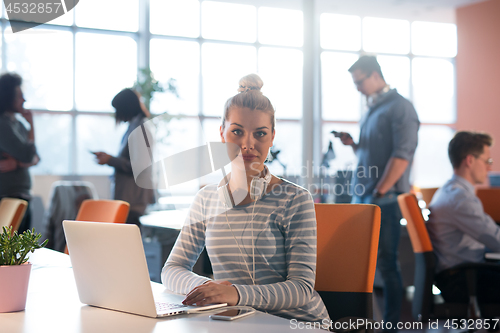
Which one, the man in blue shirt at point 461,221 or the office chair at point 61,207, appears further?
the office chair at point 61,207

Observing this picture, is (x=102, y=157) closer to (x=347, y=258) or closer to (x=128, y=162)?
(x=128, y=162)

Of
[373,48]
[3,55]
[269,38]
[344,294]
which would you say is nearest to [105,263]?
[344,294]

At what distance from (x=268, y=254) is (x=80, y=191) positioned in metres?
4.30

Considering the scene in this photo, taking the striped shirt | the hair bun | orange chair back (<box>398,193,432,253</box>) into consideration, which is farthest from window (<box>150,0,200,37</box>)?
the striped shirt

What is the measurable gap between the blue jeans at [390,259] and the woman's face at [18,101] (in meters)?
2.35

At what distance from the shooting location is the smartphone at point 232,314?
85cm

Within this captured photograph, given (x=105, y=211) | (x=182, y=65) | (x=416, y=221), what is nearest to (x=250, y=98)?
(x=105, y=211)

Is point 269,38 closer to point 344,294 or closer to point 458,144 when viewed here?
point 458,144

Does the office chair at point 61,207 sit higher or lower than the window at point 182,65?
lower

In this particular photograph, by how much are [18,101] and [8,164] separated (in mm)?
422

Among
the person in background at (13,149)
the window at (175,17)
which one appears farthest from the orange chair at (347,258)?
the window at (175,17)

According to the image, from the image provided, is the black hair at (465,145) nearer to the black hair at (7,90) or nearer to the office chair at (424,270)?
the office chair at (424,270)

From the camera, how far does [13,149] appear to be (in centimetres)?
311

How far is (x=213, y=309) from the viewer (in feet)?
3.04
